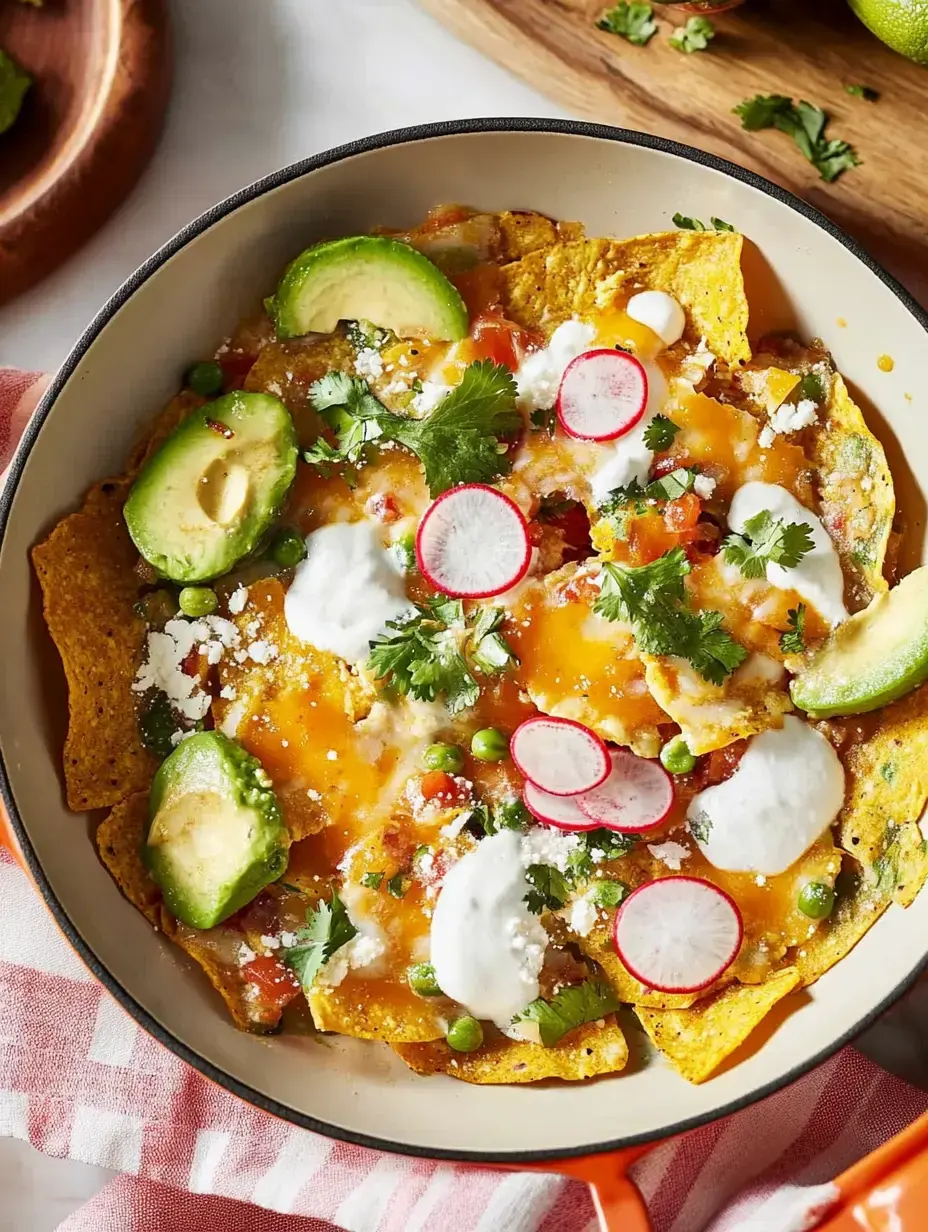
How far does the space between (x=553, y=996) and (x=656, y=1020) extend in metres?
0.28

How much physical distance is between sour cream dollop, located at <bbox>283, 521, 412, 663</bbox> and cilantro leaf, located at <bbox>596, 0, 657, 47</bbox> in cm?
164

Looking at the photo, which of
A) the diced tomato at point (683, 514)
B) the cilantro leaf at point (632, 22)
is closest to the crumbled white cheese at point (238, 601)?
the diced tomato at point (683, 514)

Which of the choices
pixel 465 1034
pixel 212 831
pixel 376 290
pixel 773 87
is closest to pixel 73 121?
pixel 376 290

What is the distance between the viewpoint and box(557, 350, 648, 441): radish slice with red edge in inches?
133

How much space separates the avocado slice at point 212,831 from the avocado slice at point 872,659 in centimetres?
141

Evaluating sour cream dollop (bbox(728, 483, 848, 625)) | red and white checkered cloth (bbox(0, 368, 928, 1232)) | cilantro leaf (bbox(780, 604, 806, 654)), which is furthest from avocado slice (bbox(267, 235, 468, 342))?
red and white checkered cloth (bbox(0, 368, 928, 1232))

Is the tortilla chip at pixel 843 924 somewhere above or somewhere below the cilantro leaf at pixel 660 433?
below

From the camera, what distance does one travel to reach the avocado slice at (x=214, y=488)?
131 inches

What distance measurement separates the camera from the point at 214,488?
3.40 m

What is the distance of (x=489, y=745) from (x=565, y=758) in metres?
0.22

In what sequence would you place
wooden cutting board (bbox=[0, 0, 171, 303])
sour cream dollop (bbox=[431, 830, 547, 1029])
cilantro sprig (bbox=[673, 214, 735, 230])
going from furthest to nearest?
wooden cutting board (bbox=[0, 0, 171, 303]) → cilantro sprig (bbox=[673, 214, 735, 230]) → sour cream dollop (bbox=[431, 830, 547, 1029])

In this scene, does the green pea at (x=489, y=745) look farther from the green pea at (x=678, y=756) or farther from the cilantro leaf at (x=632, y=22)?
the cilantro leaf at (x=632, y=22)

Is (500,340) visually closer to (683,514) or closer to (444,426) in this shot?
(444,426)

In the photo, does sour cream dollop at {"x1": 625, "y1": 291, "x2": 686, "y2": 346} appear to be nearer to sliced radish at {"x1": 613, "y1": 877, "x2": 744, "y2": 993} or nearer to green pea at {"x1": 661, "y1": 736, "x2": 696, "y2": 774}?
green pea at {"x1": 661, "y1": 736, "x2": 696, "y2": 774}
